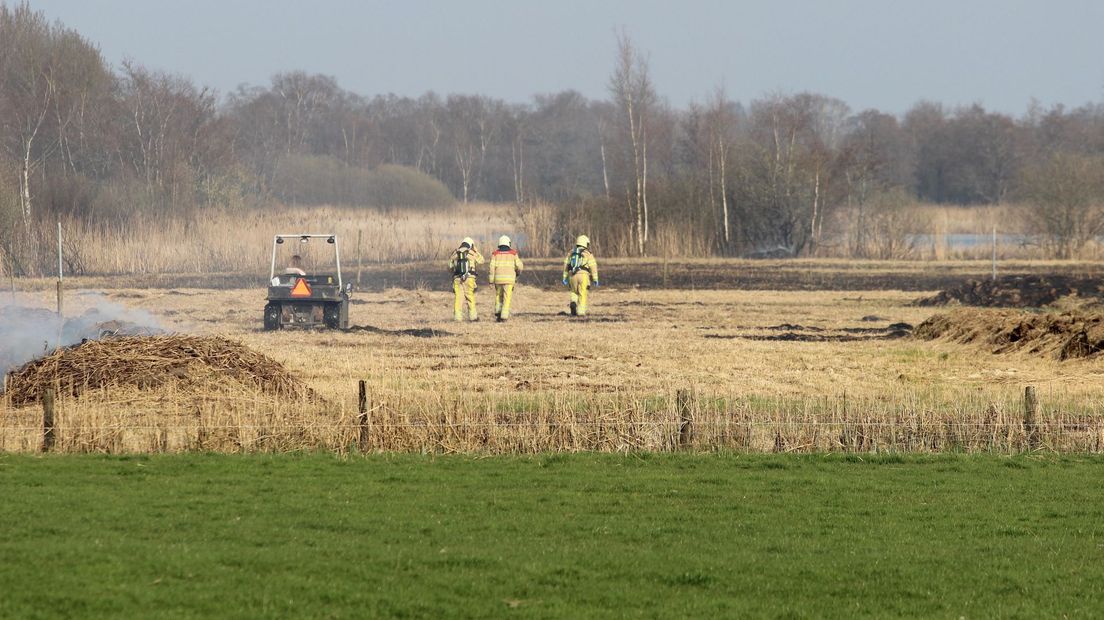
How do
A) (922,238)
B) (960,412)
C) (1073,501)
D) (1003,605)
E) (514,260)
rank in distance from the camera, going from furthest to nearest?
(922,238), (514,260), (960,412), (1073,501), (1003,605)

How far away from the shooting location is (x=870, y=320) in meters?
32.1

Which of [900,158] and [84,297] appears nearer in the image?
[84,297]

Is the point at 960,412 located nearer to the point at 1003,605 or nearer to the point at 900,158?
the point at 1003,605

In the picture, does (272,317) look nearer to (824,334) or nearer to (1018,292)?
(824,334)

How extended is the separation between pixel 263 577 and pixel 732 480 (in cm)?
565

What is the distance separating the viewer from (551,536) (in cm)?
1082

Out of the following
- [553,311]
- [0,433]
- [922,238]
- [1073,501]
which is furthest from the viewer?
[922,238]

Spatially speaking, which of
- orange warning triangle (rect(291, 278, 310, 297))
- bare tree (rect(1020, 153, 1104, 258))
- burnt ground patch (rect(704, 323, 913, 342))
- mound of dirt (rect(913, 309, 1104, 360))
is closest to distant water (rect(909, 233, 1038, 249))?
bare tree (rect(1020, 153, 1104, 258))

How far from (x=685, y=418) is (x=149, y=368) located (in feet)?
21.8

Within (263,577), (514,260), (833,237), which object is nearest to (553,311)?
(514,260)

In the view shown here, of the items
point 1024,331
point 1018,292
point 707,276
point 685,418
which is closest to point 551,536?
point 685,418

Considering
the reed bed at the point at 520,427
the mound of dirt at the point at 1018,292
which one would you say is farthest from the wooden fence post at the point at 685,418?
the mound of dirt at the point at 1018,292

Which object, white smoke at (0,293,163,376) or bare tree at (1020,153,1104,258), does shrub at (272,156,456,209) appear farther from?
white smoke at (0,293,163,376)

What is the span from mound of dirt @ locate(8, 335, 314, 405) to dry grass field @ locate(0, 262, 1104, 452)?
294mm
